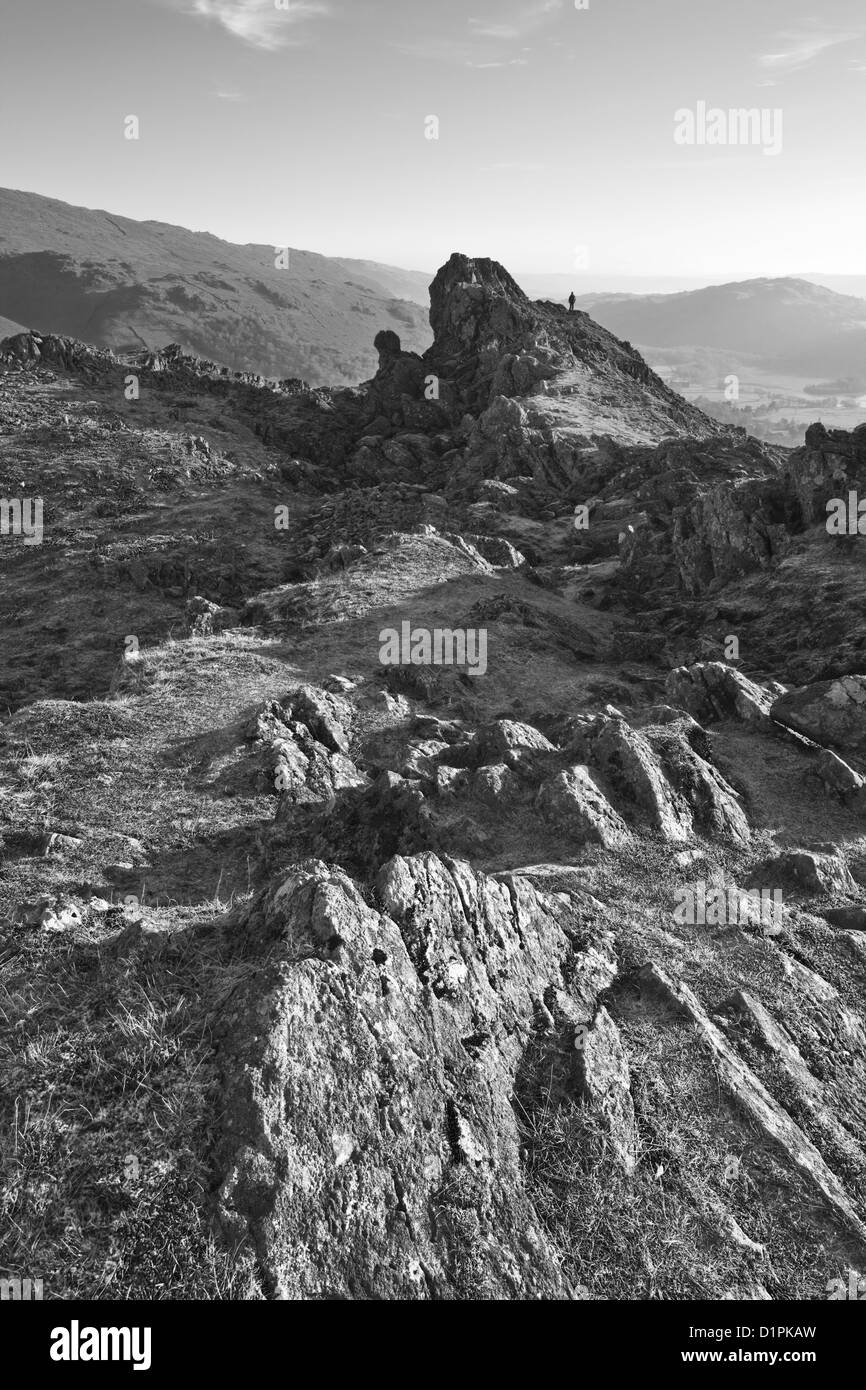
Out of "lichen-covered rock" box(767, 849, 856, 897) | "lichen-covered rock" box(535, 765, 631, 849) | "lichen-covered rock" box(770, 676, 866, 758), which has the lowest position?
"lichen-covered rock" box(767, 849, 856, 897)

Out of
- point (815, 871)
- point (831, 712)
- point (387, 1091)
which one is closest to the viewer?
point (387, 1091)

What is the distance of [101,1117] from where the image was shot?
6.83 meters

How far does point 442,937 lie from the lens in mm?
9375

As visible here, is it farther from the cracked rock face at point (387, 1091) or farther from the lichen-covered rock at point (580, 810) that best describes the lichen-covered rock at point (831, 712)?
the cracked rock face at point (387, 1091)

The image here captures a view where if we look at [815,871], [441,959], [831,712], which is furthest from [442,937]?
[831,712]

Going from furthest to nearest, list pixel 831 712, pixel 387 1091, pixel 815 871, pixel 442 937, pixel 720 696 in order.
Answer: pixel 720 696 → pixel 831 712 → pixel 815 871 → pixel 442 937 → pixel 387 1091

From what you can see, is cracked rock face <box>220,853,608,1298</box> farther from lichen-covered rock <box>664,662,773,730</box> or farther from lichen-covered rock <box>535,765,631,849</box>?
lichen-covered rock <box>664,662,773,730</box>

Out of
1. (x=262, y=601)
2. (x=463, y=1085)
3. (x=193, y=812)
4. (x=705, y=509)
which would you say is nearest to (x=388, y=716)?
(x=193, y=812)

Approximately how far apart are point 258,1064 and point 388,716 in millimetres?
15249

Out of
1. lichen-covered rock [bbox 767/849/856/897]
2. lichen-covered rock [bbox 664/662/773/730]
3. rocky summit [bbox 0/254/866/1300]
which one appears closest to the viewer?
rocky summit [bbox 0/254/866/1300]

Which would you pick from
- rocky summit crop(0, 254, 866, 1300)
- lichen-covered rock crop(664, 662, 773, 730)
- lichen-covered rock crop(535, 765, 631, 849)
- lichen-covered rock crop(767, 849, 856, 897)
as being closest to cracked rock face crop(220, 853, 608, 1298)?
rocky summit crop(0, 254, 866, 1300)

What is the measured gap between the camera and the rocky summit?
656 centimetres

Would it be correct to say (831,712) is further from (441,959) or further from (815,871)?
(441,959)

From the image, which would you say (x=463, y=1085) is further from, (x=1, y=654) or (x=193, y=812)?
(x=1, y=654)
